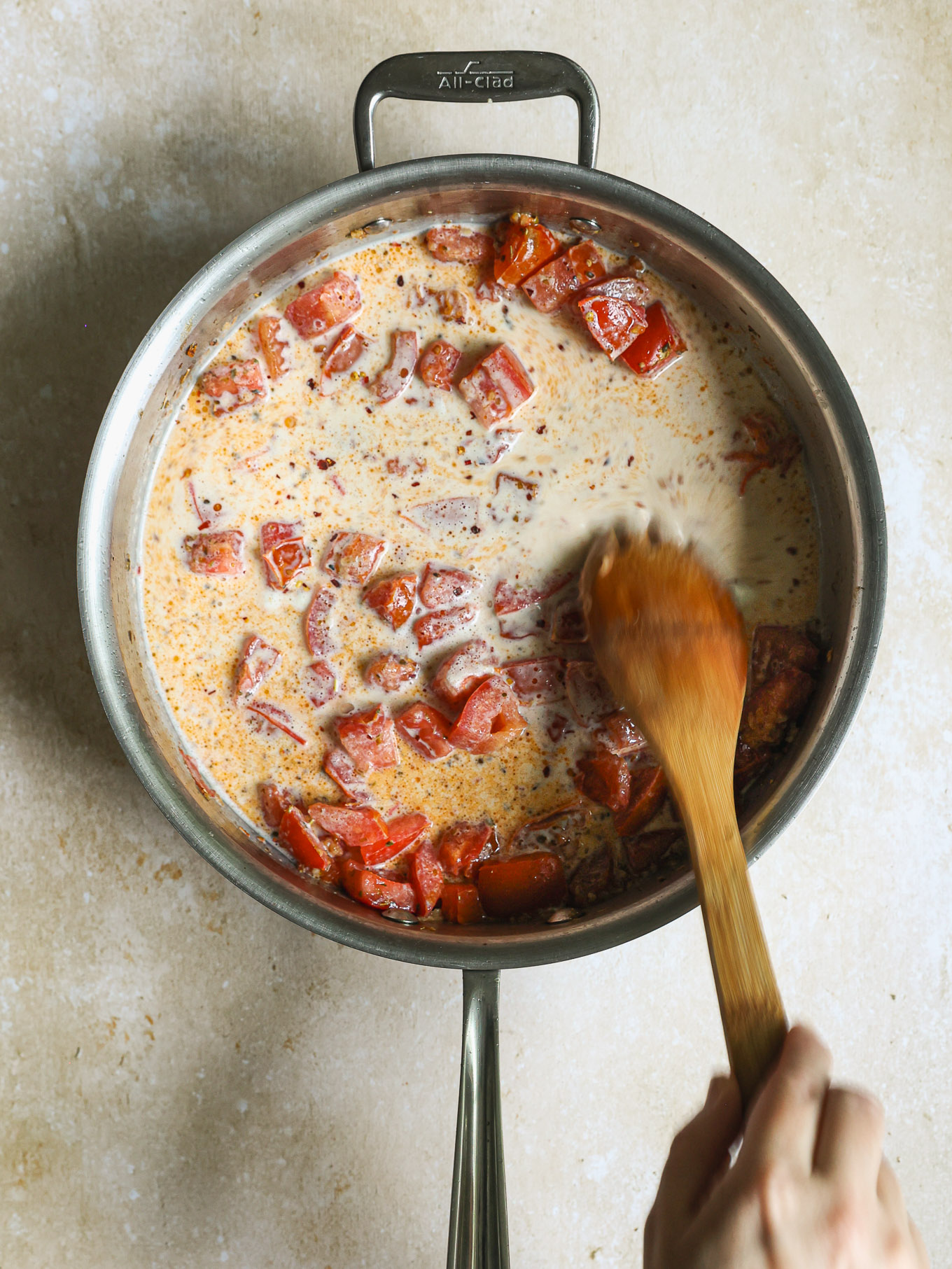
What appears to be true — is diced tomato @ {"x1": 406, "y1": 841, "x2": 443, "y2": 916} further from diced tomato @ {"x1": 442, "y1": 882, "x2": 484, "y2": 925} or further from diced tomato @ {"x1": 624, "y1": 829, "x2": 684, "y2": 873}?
diced tomato @ {"x1": 624, "y1": 829, "x2": 684, "y2": 873}

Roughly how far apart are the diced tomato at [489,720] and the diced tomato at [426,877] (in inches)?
6.1

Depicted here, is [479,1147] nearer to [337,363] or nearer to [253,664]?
[253,664]

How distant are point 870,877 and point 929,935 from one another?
0.14 metres

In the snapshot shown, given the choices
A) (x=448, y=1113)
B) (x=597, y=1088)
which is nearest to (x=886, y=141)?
(x=597, y=1088)

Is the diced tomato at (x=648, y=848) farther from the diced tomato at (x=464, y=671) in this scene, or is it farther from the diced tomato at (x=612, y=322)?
the diced tomato at (x=612, y=322)

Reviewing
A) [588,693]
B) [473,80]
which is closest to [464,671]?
[588,693]

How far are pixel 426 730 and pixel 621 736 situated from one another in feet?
0.89

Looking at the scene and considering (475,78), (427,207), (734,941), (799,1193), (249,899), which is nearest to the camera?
(799,1193)

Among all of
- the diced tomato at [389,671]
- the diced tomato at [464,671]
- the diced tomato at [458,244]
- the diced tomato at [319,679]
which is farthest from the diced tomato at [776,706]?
the diced tomato at [458,244]

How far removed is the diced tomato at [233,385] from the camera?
127 cm

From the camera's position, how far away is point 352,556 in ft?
4.16

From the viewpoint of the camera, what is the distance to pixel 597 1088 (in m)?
1.41

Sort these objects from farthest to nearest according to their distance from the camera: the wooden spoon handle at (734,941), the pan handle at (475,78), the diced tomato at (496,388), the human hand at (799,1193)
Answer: the diced tomato at (496,388) < the pan handle at (475,78) < the wooden spoon handle at (734,941) < the human hand at (799,1193)

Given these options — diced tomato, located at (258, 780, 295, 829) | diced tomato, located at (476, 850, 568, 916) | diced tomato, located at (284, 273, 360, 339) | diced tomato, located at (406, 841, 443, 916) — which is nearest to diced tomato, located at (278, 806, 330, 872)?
diced tomato, located at (258, 780, 295, 829)
